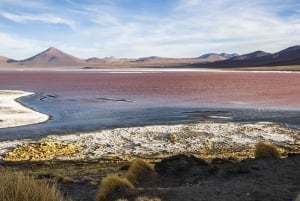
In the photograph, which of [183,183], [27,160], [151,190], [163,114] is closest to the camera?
[151,190]

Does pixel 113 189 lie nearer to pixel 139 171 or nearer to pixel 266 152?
pixel 139 171

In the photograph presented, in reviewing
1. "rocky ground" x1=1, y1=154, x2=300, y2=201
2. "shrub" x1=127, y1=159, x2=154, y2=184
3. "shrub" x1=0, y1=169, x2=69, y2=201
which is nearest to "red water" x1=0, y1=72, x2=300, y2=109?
"rocky ground" x1=1, y1=154, x2=300, y2=201

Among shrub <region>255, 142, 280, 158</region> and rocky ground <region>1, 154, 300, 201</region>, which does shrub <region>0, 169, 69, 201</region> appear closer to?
rocky ground <region>1, 154, 300, 201</region>

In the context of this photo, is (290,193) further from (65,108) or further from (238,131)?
(65,108)

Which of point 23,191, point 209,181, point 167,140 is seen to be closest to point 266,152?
point 209,181

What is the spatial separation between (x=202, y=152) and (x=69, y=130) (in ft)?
27.4

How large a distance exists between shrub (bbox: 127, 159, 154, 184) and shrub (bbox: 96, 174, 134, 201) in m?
1.55

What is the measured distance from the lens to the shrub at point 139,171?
11109mm

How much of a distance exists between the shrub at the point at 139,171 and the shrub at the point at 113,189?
5.09ft

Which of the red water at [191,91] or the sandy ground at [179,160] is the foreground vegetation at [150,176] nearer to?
the sandy ground at [179,160]

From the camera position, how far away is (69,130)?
75.0 ft

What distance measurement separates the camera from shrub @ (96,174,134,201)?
898 centimetres

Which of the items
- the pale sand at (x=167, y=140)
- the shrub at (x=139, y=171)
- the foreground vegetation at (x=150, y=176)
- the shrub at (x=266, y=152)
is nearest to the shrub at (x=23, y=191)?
the foreground vegetation at (x=150, y=176)

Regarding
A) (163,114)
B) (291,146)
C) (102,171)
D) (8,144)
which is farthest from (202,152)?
(163,114)
